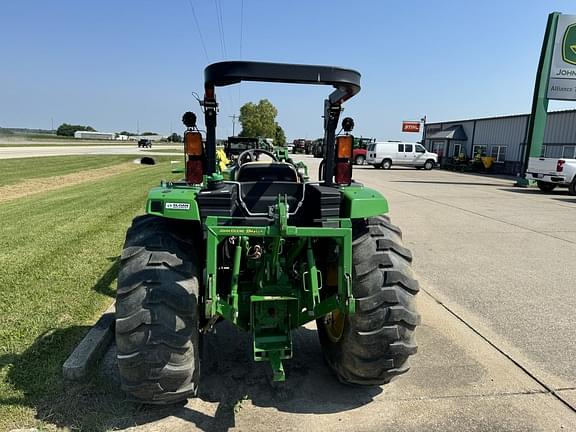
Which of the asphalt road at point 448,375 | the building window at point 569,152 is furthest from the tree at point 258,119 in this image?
the asphalt road at point 448,375

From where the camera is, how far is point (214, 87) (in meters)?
2.97

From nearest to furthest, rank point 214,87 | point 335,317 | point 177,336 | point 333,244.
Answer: point 177,336 → point 214,87 → point 333,244 → point 335,317

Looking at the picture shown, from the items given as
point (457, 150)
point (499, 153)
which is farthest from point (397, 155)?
point (457, 150)

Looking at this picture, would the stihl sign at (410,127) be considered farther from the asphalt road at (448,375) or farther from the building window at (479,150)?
the asphalt road at (448,375)

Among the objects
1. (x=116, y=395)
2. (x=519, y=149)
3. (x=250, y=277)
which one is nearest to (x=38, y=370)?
(x=116, y=395)

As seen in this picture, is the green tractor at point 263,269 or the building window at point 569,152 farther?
the building window at point 569,152

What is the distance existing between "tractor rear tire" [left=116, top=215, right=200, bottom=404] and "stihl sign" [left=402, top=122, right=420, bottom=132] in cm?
5497

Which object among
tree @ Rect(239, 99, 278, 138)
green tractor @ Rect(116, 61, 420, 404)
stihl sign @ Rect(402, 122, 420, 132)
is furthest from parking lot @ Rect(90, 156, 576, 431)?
stihl sign @ Rect(402, 122, 420, 132)

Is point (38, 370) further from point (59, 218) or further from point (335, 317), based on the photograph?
point (59, 218)

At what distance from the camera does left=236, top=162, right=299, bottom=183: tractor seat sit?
13.1 feet

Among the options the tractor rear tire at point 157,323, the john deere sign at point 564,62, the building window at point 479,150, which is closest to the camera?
the tractor rear tire at point 157,323

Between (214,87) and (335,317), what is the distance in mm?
1944

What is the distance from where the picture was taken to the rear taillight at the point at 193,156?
3111mm

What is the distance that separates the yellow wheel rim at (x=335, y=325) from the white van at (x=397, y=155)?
99.8ft
